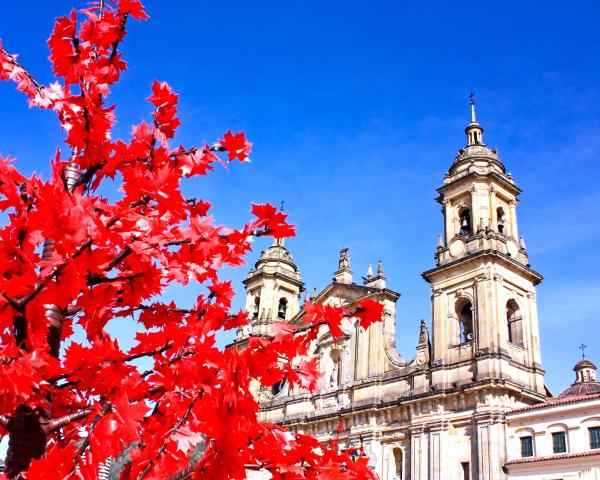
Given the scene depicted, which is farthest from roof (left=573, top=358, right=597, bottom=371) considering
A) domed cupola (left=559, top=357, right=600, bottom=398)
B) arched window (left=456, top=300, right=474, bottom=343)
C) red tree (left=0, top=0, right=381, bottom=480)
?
red tree (left=0, top=0, right=381, bottom=480)

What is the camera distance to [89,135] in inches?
168

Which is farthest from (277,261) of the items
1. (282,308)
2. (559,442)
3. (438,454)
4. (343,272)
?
(559,442)

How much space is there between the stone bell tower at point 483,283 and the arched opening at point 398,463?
4.16 meters

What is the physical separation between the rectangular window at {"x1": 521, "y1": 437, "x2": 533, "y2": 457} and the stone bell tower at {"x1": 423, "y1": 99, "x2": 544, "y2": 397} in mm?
2364

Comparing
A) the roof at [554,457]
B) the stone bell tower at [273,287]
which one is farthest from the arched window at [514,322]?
the stone bell tower at [273,287]

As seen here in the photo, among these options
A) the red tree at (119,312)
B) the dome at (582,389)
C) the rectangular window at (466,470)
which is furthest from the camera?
the dome at (582,389)

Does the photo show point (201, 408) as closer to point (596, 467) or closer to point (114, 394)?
point (114, 394)

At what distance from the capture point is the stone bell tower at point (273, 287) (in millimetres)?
40875

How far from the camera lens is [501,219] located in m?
30.1

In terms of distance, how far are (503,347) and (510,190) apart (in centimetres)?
887

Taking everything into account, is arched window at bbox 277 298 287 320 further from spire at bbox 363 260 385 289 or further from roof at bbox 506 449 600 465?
roof at bbox 506 449 600 465

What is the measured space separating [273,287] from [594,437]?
23803 mm

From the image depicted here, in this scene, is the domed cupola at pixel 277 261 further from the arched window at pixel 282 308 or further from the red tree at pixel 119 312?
the red tree at pixel 119 312

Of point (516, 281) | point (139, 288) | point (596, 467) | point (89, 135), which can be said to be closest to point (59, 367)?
point (139, 288)
